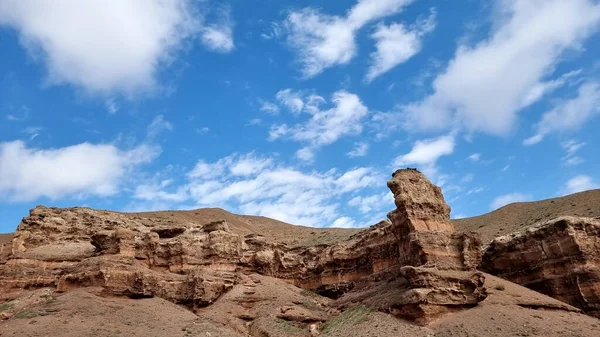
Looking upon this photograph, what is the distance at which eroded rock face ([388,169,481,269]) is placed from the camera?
3494cm

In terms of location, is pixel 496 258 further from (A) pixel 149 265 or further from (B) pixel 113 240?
(B) pixel 113 240

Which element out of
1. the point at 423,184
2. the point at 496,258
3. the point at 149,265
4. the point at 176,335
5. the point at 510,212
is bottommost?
the point at 176,335

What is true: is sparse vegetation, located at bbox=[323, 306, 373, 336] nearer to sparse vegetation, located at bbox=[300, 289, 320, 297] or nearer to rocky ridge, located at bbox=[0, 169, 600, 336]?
rocky ridge, located at bbox=[0, 169, 600, 336]

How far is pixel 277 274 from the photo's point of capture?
47.3 metres

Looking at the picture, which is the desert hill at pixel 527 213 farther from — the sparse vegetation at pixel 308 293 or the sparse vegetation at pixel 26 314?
the sparse vegetation at pixel 26 314

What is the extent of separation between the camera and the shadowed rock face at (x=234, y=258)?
32781 millimetres

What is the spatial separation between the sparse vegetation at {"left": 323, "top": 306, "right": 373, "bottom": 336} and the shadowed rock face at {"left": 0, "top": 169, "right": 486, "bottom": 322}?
252 centimetres

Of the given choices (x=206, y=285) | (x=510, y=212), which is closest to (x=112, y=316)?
(x=206, y=285)

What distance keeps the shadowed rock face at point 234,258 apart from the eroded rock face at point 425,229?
0.08 m

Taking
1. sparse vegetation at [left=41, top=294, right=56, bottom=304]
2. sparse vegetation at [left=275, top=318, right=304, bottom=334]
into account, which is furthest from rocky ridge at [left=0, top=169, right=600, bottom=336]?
sparse vegetation at [left=41, top=294, right=56, bottom=304]

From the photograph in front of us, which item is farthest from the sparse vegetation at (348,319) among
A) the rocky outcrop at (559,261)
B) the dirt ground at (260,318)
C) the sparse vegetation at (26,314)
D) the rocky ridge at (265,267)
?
the sparse vegetation at (26,314)

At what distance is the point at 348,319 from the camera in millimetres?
34312

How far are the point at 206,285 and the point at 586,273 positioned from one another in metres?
27.9

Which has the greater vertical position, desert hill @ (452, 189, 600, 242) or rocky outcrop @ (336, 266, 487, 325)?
desert hill @ (452, 189, 600, 242)
